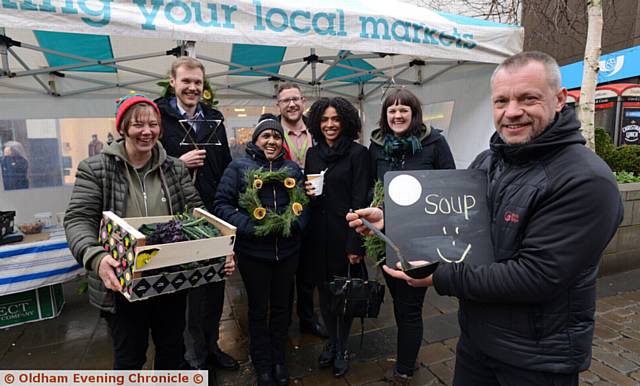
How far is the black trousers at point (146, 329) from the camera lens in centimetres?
188

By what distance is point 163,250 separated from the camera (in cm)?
158

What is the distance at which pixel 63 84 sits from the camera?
17.9 feet

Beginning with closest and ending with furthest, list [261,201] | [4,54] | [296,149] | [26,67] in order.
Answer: [261,201] < [296,149] < [4,54] < [26,67]

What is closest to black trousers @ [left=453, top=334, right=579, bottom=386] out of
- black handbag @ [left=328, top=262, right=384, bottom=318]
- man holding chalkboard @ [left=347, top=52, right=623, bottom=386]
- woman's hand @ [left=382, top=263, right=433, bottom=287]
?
man holding chalkboard @ [left=347, top=52, right=623, bottom=386]

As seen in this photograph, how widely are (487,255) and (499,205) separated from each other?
0.20 meters

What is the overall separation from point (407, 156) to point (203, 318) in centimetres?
189

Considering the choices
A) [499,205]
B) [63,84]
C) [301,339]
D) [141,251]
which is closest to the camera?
[499,205]

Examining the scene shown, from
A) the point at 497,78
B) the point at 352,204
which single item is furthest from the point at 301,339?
the point at 497,78

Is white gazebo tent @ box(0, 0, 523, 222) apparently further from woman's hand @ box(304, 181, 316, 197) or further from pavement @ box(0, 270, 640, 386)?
pavement @ box(0, 270, 640, 386)

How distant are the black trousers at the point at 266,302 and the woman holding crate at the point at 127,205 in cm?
48

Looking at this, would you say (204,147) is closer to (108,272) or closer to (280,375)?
(108,272)

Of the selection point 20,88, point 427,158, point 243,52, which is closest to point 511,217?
point 427,158

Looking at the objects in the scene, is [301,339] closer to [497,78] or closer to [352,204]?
[352,204]

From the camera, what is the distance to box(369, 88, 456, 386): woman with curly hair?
2318 mm
